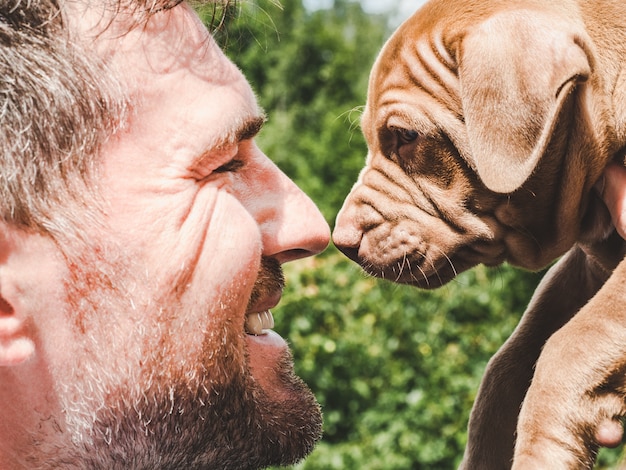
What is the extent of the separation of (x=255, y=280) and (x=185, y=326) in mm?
244

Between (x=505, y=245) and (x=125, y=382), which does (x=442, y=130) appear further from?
(x=125, y=382)

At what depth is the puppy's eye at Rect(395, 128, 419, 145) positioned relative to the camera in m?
3.21

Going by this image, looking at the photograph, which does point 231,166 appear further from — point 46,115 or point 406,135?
point 406,135

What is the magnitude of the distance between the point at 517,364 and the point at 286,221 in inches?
43.7

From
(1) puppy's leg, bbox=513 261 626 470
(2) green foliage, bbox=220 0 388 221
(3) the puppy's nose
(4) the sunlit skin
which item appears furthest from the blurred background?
(2) green foliage, bbox=220 0 388 221

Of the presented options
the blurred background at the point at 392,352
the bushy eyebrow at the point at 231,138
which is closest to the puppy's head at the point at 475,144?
the bushy eyebrow at the point at 231,138

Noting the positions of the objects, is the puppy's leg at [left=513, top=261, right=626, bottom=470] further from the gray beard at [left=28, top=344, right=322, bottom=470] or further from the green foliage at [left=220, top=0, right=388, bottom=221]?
the green foliage at [left=220, top=0, right=388, bottom=221]

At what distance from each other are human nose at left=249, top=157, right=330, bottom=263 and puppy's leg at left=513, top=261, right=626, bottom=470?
82cm

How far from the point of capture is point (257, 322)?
8.41 ft

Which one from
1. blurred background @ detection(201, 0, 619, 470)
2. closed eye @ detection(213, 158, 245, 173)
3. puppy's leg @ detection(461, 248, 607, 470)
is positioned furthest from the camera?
blurred background @ detection(201, 0, 619, 470)

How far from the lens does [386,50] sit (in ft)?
11.2

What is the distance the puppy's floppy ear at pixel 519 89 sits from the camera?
2.70 meters

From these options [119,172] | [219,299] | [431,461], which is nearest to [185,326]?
[219,299]

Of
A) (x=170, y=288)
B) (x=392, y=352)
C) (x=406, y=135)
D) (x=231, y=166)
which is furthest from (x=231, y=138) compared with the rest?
(x=392, y=352)
